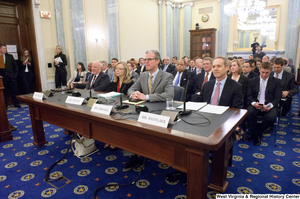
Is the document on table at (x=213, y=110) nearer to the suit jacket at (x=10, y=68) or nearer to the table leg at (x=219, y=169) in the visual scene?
the table leg at (x=219, y=169)

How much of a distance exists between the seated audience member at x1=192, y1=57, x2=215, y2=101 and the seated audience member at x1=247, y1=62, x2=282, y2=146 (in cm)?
91

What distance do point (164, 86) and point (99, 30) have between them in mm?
5405

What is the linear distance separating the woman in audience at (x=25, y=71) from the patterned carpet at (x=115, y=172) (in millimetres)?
3044

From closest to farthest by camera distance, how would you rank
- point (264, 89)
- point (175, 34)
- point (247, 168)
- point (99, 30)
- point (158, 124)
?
1. point (158, 124)
2. point (247, 168)
3. point (264, 89)
4. point (99, 30)
5. point (175, 34)

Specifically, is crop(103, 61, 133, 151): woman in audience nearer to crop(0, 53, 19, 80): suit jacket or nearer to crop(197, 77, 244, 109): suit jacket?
crop(197, 77, 244, 109): suit jacket

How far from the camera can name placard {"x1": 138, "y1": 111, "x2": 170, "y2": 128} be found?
60.6 inches

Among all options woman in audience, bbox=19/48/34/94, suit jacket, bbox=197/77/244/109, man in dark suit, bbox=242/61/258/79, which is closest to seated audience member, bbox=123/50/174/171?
suit jacket, bbox=197/77/244/109

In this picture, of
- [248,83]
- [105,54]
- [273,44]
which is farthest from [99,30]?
[273,44]

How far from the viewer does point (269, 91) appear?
3293 millimetres

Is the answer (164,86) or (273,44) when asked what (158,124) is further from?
(273,44)

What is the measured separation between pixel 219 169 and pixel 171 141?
0.77m

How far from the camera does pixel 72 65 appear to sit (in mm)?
6441

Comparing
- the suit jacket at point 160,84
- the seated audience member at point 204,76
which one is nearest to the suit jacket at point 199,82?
the seated audience member at point 204,76

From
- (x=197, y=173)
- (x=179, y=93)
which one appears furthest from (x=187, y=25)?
(x=197, y=173)
